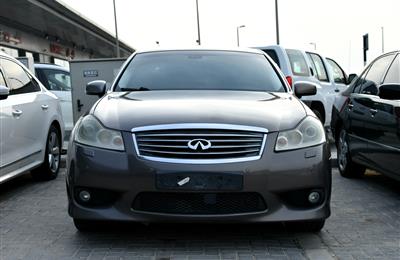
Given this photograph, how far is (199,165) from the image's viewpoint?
3.85 m

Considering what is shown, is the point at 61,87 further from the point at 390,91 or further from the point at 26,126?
the point at 390,91

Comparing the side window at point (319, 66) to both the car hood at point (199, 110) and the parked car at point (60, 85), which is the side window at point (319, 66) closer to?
the parked car at point (60, 85)

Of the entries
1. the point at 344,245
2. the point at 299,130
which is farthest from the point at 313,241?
the point at 299,130

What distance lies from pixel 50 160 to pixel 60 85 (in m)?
4.04

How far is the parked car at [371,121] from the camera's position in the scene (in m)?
5.43

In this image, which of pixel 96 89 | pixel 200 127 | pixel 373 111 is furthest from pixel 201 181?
pixel 373 111

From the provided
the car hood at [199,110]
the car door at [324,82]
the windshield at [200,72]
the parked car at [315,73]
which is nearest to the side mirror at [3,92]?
the windshield at [200,72]

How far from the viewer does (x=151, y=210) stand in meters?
3.96

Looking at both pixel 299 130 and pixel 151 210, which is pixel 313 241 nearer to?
pixel 299 130

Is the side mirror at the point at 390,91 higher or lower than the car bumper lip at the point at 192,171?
A: higher

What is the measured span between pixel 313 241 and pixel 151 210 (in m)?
1.29

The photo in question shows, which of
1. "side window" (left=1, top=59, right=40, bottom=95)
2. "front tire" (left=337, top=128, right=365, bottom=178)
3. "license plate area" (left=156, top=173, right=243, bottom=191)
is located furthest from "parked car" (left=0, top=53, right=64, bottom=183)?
"front tire" (left=337, top=128, right=365, bottom=178)

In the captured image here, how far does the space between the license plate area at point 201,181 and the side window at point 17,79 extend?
309 cm

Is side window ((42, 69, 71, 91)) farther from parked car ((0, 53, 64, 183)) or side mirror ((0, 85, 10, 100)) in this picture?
side mirror ((0, 85, 10, 100))
